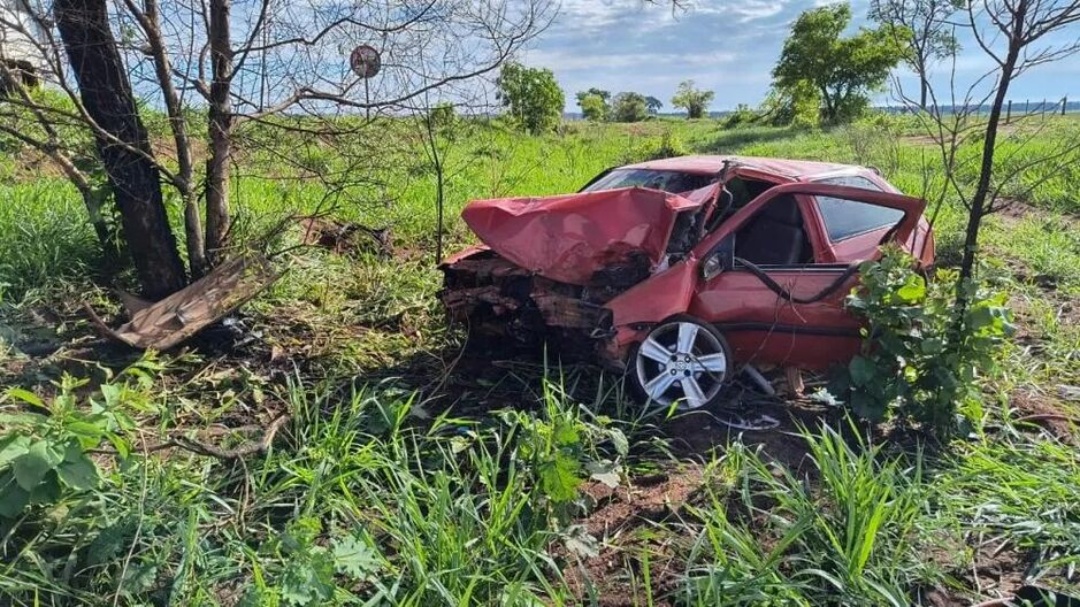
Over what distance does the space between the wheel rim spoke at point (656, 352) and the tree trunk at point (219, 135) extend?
9.69 ft

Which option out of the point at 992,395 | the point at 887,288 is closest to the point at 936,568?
the point at 887,288

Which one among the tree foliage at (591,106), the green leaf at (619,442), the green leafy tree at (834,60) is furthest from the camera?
the tree foliage at (591,106)

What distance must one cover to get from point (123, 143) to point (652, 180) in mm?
3352

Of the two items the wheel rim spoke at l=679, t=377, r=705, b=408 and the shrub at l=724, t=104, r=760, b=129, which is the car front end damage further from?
the shrub at l=724, t=104, r=760, b=129

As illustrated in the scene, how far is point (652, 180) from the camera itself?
207 inches

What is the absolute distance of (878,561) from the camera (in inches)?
106

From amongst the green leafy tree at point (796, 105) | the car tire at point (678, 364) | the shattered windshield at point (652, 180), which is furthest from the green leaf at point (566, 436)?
the green leafy tree at point (796, 105)

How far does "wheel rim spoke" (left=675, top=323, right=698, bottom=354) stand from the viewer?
13.5 ft

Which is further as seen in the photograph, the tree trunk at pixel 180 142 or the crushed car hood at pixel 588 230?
the tree trunk at pixel 180 142

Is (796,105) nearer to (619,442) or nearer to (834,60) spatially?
(834,60)

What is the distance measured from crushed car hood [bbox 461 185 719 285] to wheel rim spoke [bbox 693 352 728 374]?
1.93 feet

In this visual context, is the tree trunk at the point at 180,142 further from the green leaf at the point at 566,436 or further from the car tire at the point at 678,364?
the green leaf at the point at 566,436

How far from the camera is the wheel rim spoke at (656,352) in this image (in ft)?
13.5

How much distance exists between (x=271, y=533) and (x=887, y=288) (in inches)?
119
